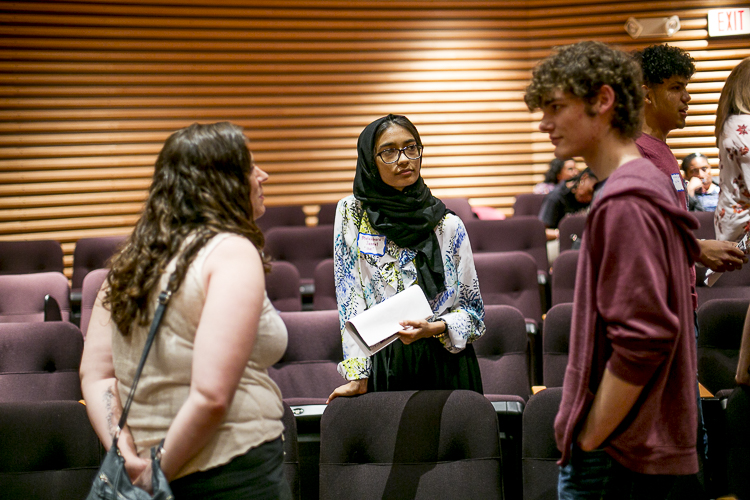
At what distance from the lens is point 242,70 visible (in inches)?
273

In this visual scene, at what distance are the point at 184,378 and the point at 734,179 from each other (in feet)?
7.01

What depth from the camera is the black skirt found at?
2232 millimetres

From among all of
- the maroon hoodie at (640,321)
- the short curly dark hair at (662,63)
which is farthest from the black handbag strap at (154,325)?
the short curly dark hair at (662,63)

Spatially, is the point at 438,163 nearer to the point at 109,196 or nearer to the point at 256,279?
the point at 109,196

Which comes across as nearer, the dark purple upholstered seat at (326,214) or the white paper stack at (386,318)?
the white paper stack at (386,318)

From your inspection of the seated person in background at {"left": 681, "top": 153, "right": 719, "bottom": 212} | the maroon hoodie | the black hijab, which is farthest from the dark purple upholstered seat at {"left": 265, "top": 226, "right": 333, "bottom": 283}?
the maroon hoodie

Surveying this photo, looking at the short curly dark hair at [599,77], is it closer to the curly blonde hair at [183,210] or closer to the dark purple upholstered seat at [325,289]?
the curly blonde hair at [183,210]

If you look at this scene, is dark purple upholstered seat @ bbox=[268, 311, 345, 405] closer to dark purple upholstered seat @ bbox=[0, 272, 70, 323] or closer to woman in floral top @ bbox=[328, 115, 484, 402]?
woman in floral top @ bbox=[328, 115, 484, 402]

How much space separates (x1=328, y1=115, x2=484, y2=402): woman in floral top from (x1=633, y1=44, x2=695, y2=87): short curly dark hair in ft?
2.77

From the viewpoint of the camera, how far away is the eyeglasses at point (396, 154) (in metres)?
2.26

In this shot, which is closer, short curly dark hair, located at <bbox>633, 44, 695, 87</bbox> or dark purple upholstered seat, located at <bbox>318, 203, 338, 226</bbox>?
short curly dark hair, located at <bbox>633, 44, 695, 87</bbox>

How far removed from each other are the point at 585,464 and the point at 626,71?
0.80 meters

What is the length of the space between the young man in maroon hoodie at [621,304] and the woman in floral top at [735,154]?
1283 mm

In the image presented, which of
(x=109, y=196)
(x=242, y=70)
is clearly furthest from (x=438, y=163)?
(x=109, y=196)
